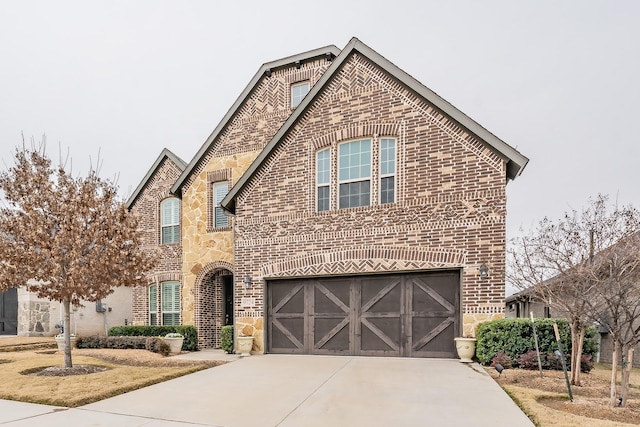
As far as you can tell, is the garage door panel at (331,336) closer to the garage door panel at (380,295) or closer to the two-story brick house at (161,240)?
the garage door panel at (380,295)

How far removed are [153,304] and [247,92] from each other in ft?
33.9

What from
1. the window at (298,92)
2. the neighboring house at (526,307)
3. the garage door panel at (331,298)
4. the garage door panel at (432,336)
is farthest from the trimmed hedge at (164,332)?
the neighboring house at (526,307)

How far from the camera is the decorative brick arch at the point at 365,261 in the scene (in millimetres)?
10703

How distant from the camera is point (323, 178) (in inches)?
493

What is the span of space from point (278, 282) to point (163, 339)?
4846 millimetres

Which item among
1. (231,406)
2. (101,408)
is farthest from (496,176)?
(101,408)

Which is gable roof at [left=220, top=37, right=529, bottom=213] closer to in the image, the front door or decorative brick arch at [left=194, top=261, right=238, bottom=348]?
decorative brick arch at [left=194, top=261, right=238, bottom=348]

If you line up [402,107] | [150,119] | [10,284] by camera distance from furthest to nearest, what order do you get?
[150,119] → [402,107] → [10,284]

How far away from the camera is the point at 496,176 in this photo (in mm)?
10422

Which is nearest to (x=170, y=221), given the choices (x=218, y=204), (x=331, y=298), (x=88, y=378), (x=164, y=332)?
(x=218, y=204)

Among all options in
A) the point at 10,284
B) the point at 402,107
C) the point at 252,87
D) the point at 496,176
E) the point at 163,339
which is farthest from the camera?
the point at 252,87

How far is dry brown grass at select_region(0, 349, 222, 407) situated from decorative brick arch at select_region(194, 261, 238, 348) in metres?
3.14

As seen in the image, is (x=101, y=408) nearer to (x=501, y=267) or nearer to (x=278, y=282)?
(x=278, y=282)

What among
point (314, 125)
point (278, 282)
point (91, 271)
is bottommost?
point (278, 282)
